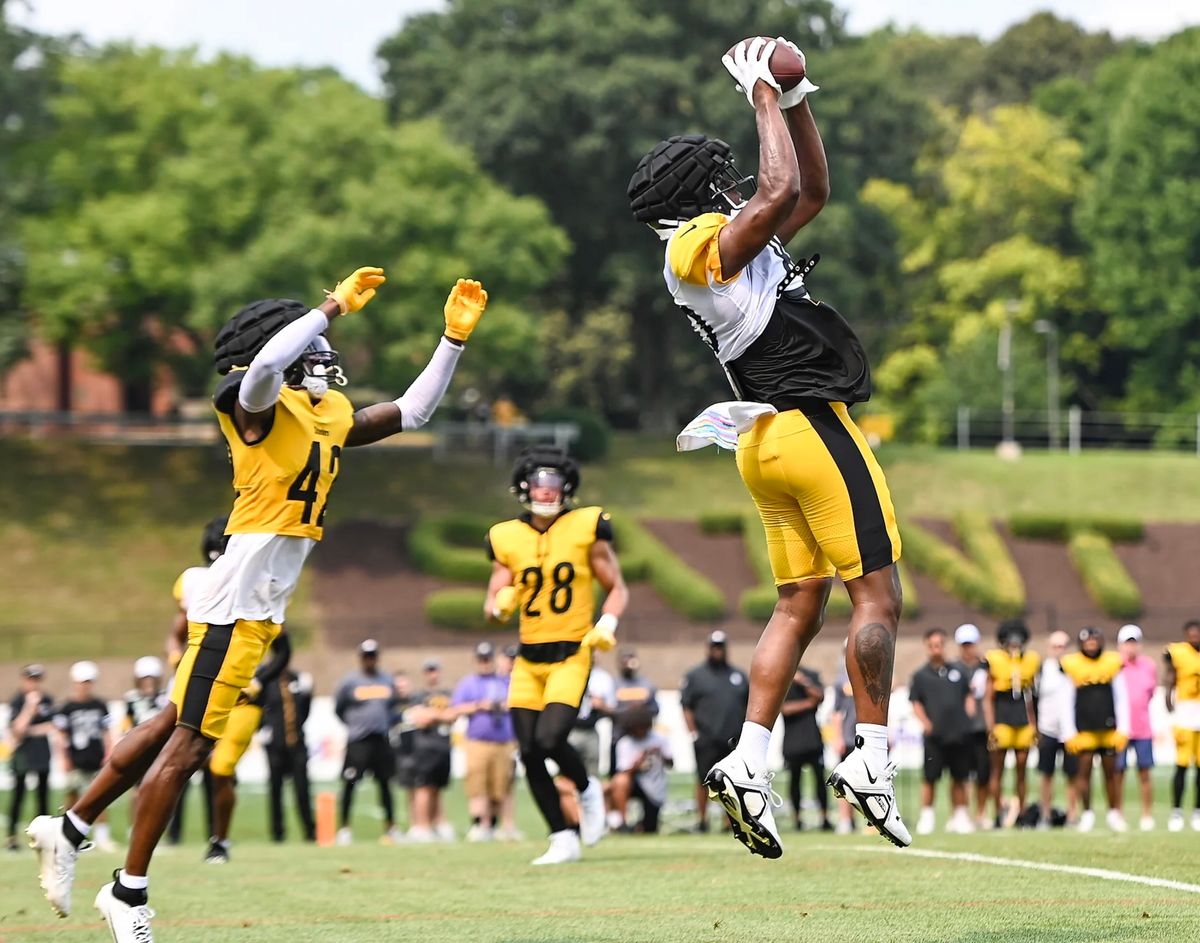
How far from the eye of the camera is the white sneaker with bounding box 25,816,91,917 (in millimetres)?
7359

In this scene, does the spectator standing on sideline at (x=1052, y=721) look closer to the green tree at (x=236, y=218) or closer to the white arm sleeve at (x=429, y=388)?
the white arm sleeve at (x=429, y=388)

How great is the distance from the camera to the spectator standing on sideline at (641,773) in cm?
2008

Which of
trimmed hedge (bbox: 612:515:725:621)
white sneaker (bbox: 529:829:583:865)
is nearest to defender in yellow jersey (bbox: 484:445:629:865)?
white sneaker (bbox: 529:829:583:865)

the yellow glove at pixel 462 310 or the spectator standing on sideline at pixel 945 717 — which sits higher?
the yellow glove at pixel 462 310

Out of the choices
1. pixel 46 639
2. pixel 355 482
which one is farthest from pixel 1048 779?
pixel 355 482

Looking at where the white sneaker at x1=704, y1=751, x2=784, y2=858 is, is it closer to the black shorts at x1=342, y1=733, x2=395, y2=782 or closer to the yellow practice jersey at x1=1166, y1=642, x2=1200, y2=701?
the yellow practice jersey at x1=1166, y1=642, x2=1200, y2=701

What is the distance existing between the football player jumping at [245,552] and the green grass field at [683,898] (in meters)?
0.65

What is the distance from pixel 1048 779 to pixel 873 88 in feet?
139

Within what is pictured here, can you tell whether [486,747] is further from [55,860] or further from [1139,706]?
[55,860]

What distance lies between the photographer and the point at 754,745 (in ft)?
23.7

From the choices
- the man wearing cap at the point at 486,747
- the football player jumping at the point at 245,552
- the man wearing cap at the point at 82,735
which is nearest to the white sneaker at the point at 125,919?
the football player jumping at the point at 245,552

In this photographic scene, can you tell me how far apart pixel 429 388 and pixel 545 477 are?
428 cm

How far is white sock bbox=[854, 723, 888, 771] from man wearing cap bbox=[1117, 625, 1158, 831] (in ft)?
41.5

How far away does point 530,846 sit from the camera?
1395 cm
